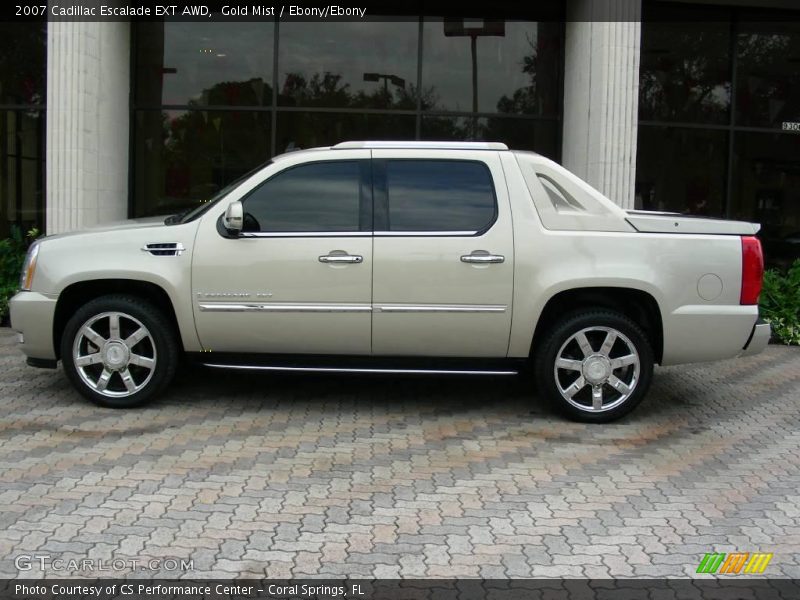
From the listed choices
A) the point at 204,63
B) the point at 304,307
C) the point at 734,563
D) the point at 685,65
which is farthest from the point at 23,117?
the point at 734,563

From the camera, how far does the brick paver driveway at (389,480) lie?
395 centimetres

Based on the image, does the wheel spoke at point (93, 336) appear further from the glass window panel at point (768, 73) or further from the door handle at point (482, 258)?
the glass window panel at point (768, 73)

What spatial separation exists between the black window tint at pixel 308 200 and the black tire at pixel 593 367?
5.40 ft

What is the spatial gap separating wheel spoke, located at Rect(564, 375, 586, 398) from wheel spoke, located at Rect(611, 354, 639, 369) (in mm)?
232

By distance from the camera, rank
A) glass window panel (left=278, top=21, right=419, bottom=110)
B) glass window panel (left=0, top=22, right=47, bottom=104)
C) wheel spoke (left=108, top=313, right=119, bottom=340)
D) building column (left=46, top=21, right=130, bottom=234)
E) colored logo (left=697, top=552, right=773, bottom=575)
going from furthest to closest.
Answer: glass window panel (left=0, top=22, right=47, bottom=104) < glass window panel (left=278, top=21, right=419, bottom=110) < building column (left=46, top=21, right=130, bottom=234) < wheel spoke (left=108, top=313, right=119, bottom=340) < colored logo (left=697, top=552, right=773, bottom=575)

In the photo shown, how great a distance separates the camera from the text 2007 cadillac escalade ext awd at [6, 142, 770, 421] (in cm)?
594

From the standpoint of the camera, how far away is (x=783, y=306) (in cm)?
979

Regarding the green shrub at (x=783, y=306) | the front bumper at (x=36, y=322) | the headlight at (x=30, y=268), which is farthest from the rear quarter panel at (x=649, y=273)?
the green shrub at (x=783, y=306)

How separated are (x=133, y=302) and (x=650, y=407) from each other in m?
4.01

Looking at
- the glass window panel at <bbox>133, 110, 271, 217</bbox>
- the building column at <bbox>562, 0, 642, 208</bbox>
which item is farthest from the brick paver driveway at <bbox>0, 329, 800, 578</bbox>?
the glass window panel at <bbox>133, 110, 271, 217</bbox>

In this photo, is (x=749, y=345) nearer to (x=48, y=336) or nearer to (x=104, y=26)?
(x=48, y=336)

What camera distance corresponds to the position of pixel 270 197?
6098 mm

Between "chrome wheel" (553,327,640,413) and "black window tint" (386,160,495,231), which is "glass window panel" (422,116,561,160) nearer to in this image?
"black window tint" (386,160,495,231)

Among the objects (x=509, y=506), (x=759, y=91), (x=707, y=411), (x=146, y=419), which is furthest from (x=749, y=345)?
(x=759, y=91)
